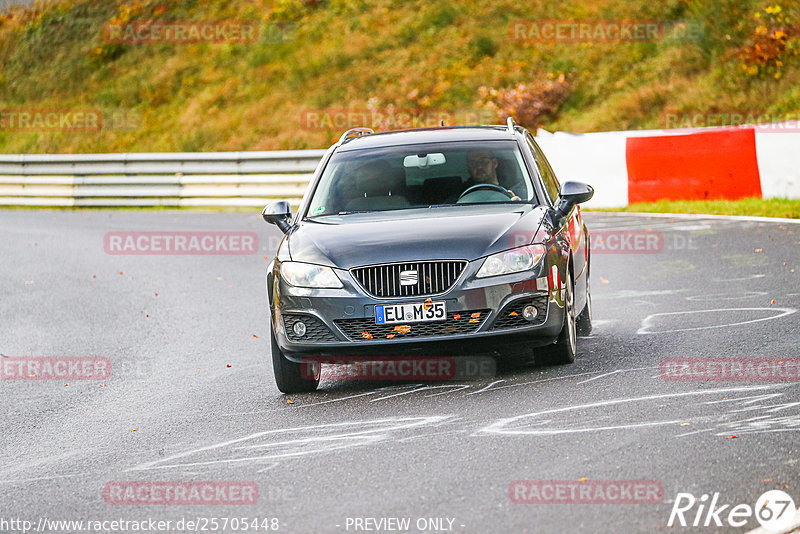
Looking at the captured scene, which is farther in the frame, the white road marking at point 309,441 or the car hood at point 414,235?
the car hood at point 414,235

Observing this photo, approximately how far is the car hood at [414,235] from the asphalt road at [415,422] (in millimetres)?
917

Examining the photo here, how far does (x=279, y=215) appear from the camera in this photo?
8.91 metres

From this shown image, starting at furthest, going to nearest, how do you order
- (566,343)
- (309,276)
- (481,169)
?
1. (481,169)
2. (566,343)
3. (309,276)

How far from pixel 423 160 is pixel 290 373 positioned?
6.61ft

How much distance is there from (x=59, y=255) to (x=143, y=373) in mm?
9422

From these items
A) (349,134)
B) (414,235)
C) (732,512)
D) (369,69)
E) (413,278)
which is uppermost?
(369,69)

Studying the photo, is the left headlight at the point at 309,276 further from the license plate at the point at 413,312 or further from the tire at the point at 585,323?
the tire at the point at 585,323

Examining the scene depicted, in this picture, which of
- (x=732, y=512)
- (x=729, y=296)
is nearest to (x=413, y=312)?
(x=732, y=512)

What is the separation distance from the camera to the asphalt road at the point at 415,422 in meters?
5.50

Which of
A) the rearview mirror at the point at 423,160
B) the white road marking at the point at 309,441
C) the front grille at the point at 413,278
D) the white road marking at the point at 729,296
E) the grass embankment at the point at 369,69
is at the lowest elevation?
the white road marking at the point at 309,441

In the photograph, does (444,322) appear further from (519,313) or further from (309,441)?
(309,441)

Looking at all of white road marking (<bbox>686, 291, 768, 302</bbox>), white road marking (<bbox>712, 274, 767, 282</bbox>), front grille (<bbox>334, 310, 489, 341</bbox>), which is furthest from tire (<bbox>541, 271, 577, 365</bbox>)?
white road marking (<bbox>712, 274, 767, 282</bbox>)

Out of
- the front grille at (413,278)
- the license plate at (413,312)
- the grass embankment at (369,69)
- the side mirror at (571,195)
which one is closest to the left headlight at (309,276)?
the front grille at (413,278)

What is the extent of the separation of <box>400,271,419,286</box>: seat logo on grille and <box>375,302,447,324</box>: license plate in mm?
138
